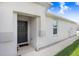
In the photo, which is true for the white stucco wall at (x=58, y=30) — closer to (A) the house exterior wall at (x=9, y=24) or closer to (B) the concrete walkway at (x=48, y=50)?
(B) the concrete walkway at (x=48, y=50)

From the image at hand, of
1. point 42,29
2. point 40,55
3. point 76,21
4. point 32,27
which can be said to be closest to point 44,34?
point 42,29

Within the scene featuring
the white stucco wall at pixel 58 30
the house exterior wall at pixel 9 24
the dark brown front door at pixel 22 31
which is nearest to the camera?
the house exterior wall at pixel 9 24

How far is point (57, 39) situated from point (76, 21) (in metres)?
0.59

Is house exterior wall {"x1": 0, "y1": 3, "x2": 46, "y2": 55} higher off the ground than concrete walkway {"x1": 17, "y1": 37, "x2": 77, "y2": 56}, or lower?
higher

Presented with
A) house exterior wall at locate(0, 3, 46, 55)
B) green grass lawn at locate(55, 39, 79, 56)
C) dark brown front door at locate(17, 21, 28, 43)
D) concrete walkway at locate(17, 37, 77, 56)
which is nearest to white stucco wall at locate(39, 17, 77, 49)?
concrete walkway at locate(17, 37, 77, 56)

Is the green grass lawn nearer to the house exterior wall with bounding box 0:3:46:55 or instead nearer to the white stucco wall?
the white stucco wall

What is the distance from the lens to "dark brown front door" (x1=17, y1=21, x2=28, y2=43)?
2436 millimetres

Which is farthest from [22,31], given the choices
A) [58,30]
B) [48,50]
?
[58,30]

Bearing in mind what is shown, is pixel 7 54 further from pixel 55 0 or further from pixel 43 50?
pixel 55 0

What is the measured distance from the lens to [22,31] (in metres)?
2.49

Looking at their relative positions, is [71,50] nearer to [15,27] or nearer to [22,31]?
[22,31]

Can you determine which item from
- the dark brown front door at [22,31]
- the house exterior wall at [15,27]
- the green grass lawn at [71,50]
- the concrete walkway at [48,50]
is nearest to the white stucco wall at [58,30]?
the house exterior wall at [15,27]

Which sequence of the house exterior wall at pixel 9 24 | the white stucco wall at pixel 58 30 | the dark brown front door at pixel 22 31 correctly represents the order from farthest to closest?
the white stucco wall at pixel 58 30, the dark brown front door at pixel 22 31, the house exterior wall at pixel 9 24

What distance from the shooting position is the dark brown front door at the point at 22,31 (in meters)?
2.44
